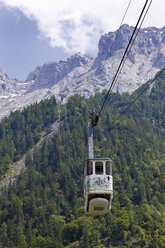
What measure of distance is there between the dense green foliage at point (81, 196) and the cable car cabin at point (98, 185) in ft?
272

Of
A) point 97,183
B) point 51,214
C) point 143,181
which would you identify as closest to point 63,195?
point 51,214

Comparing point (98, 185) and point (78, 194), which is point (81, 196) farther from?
point (98, 185)

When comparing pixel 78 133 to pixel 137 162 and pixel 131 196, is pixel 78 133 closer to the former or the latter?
pixel 137 162

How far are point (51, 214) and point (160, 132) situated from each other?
3507 inches

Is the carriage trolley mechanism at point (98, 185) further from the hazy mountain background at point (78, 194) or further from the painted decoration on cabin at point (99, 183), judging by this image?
the hazy mountain background at point (78, 194)

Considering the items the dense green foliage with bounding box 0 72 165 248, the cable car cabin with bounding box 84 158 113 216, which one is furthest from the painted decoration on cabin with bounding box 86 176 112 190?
the dense green foliage with bounding box 0 72 165 248

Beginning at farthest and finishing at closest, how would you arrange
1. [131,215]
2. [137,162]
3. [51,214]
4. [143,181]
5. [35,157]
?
[35,157]
[137,162]
[143,181]
[51,214]
[131,215]

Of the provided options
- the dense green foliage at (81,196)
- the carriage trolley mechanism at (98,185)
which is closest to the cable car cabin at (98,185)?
the carriage trolley mechanism at (98,185)

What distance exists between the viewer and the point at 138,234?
378ft

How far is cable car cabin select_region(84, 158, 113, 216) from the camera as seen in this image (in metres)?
33.7

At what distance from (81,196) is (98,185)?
388 feet

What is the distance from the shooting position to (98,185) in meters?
33.7

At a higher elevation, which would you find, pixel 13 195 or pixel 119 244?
pixel 13 195

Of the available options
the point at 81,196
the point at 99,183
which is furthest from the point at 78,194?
the point at 99,183
